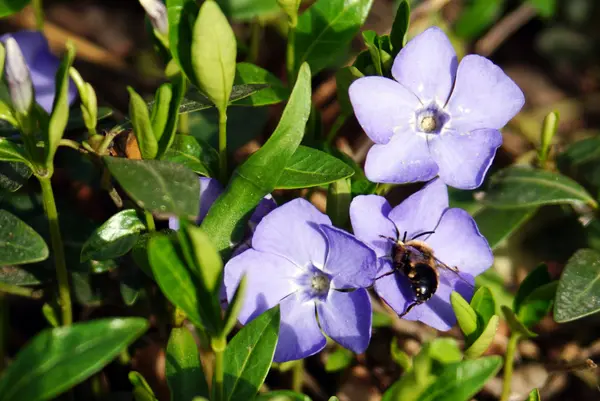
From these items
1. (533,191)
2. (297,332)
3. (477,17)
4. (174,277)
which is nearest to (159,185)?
(174,277)

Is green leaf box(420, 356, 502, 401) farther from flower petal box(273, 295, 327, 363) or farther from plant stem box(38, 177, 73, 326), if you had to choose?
plant stem box(38, 177, 73, 326)

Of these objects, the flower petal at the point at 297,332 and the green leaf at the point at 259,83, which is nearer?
the flower petal at the point at 297,332

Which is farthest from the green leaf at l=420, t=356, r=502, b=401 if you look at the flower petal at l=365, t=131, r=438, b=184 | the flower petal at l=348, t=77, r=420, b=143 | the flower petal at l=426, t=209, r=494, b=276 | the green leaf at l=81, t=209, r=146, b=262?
the green leaf at l=81, t=209, r=146, b=262

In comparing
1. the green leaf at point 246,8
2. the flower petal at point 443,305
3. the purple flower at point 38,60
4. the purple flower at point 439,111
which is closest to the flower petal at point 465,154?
the purple flower at point 439,111

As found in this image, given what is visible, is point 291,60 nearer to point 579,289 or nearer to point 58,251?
point 58,251

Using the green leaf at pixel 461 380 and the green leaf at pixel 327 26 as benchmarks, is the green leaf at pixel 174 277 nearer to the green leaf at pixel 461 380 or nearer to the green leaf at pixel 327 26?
the green leaf at pixel 461 380
